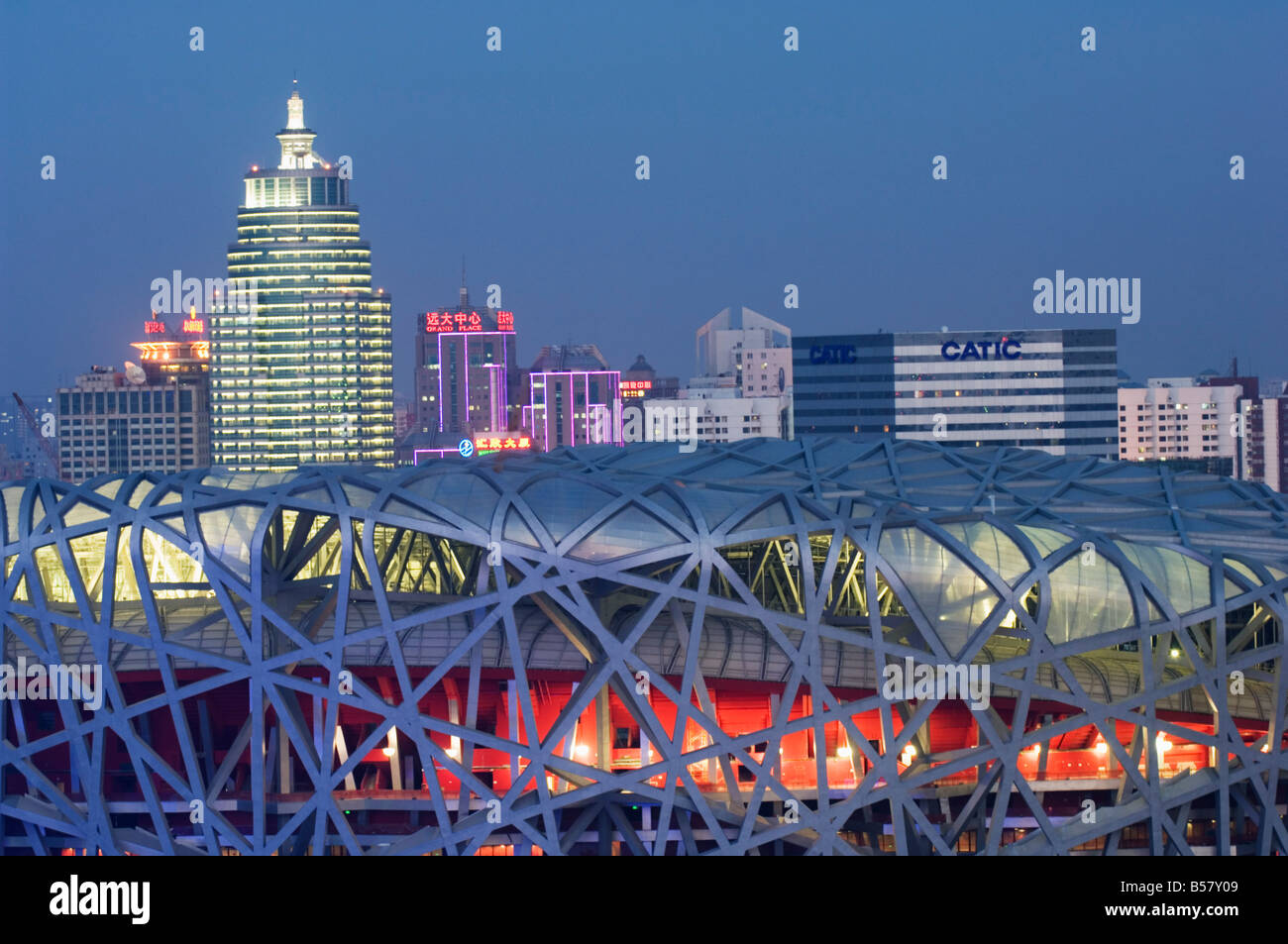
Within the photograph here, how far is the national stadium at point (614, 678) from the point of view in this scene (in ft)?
158

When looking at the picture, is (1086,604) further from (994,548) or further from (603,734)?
(603,734)

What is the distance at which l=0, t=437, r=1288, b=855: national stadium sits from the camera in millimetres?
48125

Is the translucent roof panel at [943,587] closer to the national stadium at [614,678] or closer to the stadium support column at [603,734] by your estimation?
the national stadium at [614,678]

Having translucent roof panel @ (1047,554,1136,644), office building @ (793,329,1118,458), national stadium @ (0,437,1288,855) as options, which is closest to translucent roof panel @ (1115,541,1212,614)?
national stadium @ (0,437,1288,855)

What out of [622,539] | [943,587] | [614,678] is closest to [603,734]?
[614,678]

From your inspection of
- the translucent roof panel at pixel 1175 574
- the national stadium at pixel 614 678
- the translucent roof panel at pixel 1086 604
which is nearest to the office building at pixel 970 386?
the national stadium at pixel 614 678

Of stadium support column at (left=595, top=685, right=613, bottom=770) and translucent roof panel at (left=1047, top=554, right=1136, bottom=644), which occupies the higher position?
translucent roof panel at (left=1047, top=554, right=1136, bottom=644)

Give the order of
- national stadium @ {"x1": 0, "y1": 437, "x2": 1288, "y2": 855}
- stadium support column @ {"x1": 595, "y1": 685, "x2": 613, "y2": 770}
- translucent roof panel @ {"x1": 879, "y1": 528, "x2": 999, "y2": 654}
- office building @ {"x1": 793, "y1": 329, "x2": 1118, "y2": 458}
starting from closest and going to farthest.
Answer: national stadium @ {"x1": 0, "y1": 437, "x2": 1288, "y2": 855} → translucent roof panel @ {"x1": 879, "y1": 528, "x2": 999, "y2": 654} → stadium support column @ {"x1": 595, "y1": 685, "x2": 613, "y2": 770} → office building @ {"x1": 793, "y1": 329, "x2": 1118, "y2": 458}

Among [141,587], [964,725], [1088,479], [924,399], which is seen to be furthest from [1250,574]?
[924,399]

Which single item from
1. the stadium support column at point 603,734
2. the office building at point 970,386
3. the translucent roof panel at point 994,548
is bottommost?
the stadium support column at point 603,734

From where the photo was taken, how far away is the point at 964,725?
52.4 m

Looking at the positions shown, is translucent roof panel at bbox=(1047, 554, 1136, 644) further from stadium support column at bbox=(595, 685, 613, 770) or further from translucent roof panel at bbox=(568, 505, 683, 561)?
stadium support column at bbox=(595, 685, 613, 770)

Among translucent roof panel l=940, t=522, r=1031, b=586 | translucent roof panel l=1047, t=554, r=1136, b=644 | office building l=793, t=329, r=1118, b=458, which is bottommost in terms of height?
translucent roof panel l=1047, t=554, r=1136, b=644

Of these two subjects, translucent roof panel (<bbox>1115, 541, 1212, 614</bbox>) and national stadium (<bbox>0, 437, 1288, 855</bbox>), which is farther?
translucent roof panel (<bbox>1115, 541, 1212, 614</bbox>)
